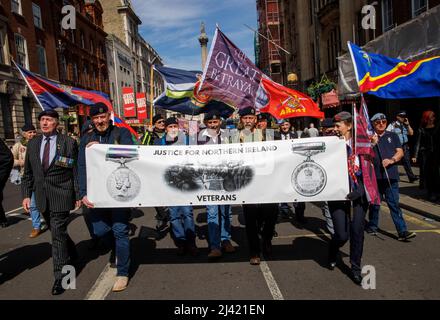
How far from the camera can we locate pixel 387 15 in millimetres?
15648

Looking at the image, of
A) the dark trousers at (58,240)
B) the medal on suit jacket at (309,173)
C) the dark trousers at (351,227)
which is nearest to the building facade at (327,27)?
the medal on suit jacket at (309,173)

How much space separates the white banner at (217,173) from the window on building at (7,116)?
77.3 ft

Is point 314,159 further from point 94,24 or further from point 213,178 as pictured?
point 94,24

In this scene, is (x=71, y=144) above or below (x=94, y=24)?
below

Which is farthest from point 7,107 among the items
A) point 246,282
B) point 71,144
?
point 246,282

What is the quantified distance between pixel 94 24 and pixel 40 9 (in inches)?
538

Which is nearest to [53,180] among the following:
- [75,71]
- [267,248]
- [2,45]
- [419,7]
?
[267,248]

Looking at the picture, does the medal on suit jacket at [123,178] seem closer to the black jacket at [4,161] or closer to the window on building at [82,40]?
the black jacket at [4,161]

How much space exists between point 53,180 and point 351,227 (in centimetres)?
348

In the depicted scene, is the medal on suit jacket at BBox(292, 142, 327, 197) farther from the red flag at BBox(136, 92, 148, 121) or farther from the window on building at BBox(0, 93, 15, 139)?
the window on building at BBox(0, 93, 15, 139)

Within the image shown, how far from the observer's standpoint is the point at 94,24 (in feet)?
140

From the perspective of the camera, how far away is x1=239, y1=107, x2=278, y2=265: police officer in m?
4.65

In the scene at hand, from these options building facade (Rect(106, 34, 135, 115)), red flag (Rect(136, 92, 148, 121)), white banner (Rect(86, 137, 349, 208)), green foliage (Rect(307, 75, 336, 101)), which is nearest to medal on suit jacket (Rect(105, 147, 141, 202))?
white banner (Rect(86, 137, 349, 208))
